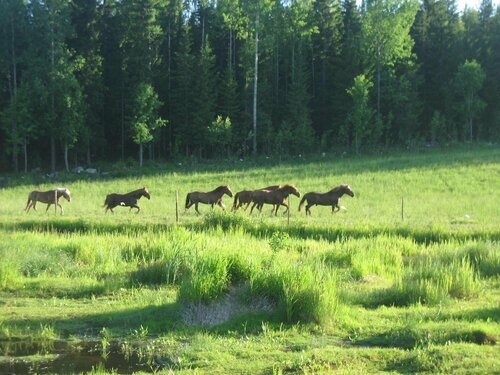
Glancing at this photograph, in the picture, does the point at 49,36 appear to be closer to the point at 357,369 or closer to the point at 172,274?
the point at 172,274

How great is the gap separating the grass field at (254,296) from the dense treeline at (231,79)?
32964 mm

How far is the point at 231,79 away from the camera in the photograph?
62438 mm

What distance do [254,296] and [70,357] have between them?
3731mm

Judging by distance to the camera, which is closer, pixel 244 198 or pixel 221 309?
pixel 221 309

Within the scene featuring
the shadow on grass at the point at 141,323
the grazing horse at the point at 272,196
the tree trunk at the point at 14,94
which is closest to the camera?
the shadow on grass at the point at 141,323

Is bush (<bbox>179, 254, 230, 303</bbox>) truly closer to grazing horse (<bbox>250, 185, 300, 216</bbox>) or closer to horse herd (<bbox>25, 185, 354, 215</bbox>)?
horse herd (<bbox>25, 185, 354, 215</bbox>)

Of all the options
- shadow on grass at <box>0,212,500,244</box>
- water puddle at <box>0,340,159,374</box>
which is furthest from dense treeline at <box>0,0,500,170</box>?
water puddle at <box>0,340,159,374</box>

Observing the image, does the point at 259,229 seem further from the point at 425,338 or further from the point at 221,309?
the point at 425,338

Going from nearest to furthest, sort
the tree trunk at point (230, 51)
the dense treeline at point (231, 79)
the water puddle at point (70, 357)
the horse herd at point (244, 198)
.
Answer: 1. the water puddle at point (70, 357)
2. the horse herd at point (244, 198)
3. the dense treeline at point (231, 79)
4. the tree trunk at point (230, 51)

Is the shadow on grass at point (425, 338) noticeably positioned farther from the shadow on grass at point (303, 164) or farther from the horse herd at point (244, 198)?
the shadow on grass at point (303, 164)

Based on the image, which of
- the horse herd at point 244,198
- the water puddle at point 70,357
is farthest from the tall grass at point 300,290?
the horse herd at point 244,198

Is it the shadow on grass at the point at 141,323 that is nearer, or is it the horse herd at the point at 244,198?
the shadow on grass at the point at 141,323

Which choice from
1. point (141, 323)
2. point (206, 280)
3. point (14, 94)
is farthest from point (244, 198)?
point (14, 94)

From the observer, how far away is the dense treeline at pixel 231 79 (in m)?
56.7
